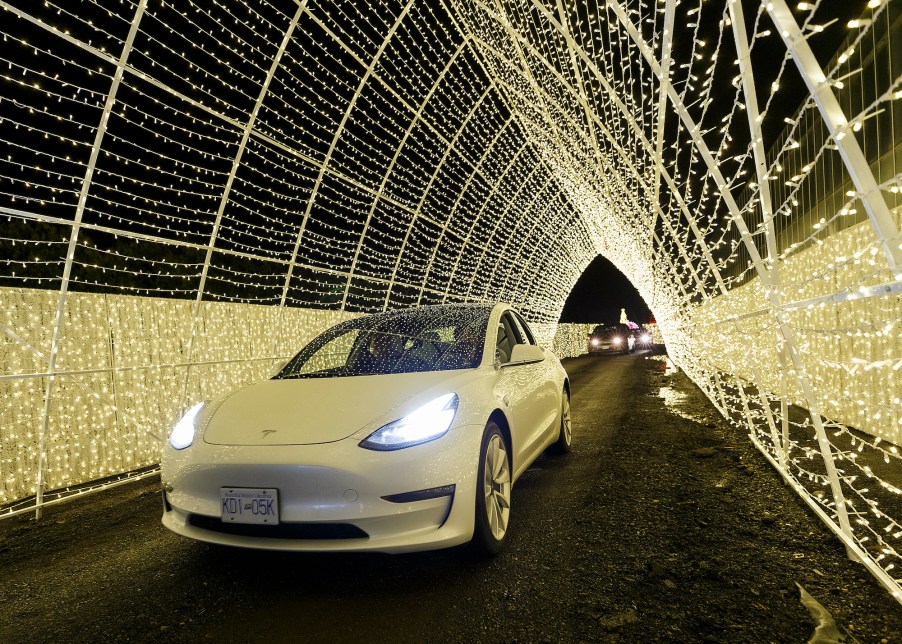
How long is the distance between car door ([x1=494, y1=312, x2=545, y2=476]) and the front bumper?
0.84 metres

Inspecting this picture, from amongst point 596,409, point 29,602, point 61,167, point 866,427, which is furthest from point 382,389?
point 61,167

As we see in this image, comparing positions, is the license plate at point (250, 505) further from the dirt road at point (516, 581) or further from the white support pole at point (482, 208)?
the white support pole at point (482, 208)

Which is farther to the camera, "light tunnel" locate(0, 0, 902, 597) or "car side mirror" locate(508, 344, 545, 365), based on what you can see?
"car side mirror" locate(508, 344, 545, 365)

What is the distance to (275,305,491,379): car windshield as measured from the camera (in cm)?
400

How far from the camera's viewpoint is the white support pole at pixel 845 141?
2.06 metres

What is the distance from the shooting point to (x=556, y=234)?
24.8m

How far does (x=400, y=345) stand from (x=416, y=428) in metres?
1.49

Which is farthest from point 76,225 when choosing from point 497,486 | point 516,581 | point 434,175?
point 434,175

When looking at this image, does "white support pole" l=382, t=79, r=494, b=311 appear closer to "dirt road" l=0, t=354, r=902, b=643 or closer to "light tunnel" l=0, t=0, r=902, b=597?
"light tunnel" l=0, t=0, r=902, b=597

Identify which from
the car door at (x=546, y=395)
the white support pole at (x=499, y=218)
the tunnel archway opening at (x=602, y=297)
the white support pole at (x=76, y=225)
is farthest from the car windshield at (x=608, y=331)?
the tunnel archway opening at (x=602, y=297)

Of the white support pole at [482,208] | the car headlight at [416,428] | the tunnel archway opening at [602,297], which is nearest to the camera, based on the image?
the car headlight at [416,428]

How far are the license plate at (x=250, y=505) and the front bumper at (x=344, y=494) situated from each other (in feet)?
0.09

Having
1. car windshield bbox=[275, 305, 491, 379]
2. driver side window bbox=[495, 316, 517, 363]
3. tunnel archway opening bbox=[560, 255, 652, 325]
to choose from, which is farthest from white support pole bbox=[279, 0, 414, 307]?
tunnel archway opening bbox=[560, 255, 652, 325]

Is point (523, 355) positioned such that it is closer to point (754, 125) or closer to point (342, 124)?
point (754, 125)
